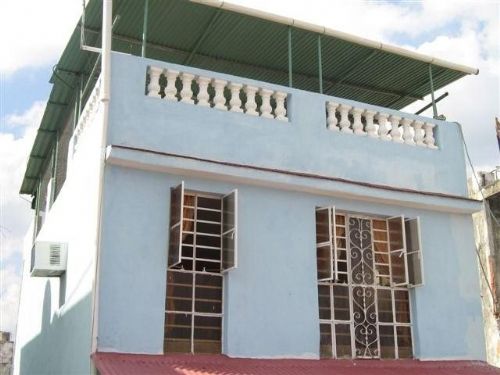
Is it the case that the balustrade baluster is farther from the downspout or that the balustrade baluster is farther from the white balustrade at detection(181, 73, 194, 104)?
the downspout

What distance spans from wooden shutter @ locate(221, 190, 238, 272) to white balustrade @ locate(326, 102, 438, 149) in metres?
1.86

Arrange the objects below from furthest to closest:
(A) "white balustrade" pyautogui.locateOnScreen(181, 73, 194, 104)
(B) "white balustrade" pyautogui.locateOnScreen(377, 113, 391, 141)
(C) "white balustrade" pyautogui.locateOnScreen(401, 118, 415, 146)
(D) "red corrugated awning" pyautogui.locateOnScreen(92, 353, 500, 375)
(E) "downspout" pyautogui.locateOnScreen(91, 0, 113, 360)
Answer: (C) "white balustrade" pyautogui.locateOnScreen(401, 118, 415, 146)
(B) "white balustrade" pyautogui.locateOnScreen(377, 113, 391, 141)
(A) "white balustrade" pyautogui.locateOnScreen(181, 73, 194, 104)
(E) "downspout" pyautogui.locateOnScreen(91, 0, 113, 360)
(D) "red corrugated awning" pyautogui.locateOnScreen(92, 353, 500, 375)

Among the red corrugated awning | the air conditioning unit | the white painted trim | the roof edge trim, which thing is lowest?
the red corrugated awning

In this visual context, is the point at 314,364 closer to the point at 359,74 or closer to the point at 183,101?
the point at 183,101

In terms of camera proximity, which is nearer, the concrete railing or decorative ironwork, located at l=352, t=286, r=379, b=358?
the concrete railing

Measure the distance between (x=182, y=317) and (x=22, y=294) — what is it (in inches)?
302

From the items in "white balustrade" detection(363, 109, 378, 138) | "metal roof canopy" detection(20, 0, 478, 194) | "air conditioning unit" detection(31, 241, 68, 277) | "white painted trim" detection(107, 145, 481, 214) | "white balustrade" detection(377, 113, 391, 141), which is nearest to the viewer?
"white painted trim" detection(107, 145, 481, 214)

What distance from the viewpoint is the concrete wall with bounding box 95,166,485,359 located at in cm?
639

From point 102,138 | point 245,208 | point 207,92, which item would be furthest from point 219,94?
point 102,138

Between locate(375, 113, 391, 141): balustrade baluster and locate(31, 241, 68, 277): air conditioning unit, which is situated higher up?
locate(375, 113, 391, 141): balustrade baluster

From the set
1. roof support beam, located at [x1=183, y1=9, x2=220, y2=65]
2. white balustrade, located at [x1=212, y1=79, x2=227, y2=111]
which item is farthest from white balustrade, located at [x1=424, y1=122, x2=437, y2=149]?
roof support beam, located at [x1=183, y1=9, x2=220, y2=65]

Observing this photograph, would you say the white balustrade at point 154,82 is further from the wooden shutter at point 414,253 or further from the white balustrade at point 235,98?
the wooden shutter at point 414,253

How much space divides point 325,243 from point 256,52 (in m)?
3.16

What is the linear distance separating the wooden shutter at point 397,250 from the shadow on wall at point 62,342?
3.74 meters
